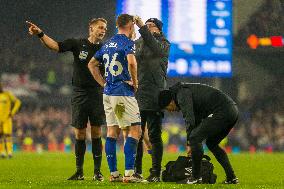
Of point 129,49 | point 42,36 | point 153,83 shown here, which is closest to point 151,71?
point 153,83

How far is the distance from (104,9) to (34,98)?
577cm

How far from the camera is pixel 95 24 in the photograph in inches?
424

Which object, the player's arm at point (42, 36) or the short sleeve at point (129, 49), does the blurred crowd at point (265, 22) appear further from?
the short sleeve at point (129, 49)

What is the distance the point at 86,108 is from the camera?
11.0m

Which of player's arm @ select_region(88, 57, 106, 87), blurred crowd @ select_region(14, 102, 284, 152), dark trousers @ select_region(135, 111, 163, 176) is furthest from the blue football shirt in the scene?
blurred crowd @ select_region(14, 102, 284, 152)

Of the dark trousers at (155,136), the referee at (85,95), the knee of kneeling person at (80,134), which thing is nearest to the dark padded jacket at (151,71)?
the dark trousers at (155,136)

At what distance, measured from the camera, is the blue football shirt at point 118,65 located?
384 inches

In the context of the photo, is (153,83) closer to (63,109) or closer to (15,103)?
(15,103)

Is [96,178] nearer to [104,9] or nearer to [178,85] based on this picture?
[178,85]

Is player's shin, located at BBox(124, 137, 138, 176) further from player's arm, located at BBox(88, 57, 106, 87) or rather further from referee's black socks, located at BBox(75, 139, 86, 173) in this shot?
referee's black socks, located at BBox(75, 139, 86, 173)

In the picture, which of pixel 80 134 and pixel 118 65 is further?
pixel 80 134

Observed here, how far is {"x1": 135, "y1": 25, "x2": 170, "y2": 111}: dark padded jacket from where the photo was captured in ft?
34.7

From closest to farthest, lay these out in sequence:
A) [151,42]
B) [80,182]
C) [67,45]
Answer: [80,182]
[151,42]
[67,45]

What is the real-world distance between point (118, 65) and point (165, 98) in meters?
0.88
